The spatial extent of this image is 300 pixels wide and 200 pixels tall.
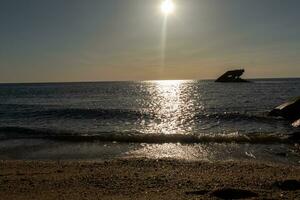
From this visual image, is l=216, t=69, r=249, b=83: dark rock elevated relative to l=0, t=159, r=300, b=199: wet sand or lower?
elevated

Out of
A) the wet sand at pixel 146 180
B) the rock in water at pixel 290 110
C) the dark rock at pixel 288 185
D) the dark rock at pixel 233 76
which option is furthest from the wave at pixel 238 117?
the dark rock at pixel 233 76

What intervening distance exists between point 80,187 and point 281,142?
13956 millimetres

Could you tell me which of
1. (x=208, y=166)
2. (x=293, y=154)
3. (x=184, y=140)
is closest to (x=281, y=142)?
(x=293, y=154)

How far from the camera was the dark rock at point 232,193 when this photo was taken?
9.95 metres

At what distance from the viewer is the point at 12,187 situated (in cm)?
1136

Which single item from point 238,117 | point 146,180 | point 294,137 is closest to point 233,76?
point 238,117

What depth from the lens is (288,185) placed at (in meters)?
11.0

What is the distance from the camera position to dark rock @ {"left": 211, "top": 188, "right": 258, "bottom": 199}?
9.95 m

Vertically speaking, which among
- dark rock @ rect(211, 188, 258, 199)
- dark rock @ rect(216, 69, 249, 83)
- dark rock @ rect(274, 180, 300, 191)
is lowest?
dark rock @ rect(211, 188, 258, 199)

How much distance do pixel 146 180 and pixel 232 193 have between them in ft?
10.2

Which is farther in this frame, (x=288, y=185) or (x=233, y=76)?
(x=233, y=76)

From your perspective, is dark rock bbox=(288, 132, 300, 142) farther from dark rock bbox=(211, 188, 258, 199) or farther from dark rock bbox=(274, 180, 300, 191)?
dark rock bbox=(211, 188, 258, 199)

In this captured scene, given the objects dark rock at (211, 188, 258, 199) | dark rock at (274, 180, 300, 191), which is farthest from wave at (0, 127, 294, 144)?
dark rock at (211, 188, 258, 199)

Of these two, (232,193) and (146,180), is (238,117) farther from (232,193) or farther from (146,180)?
(232,193)
